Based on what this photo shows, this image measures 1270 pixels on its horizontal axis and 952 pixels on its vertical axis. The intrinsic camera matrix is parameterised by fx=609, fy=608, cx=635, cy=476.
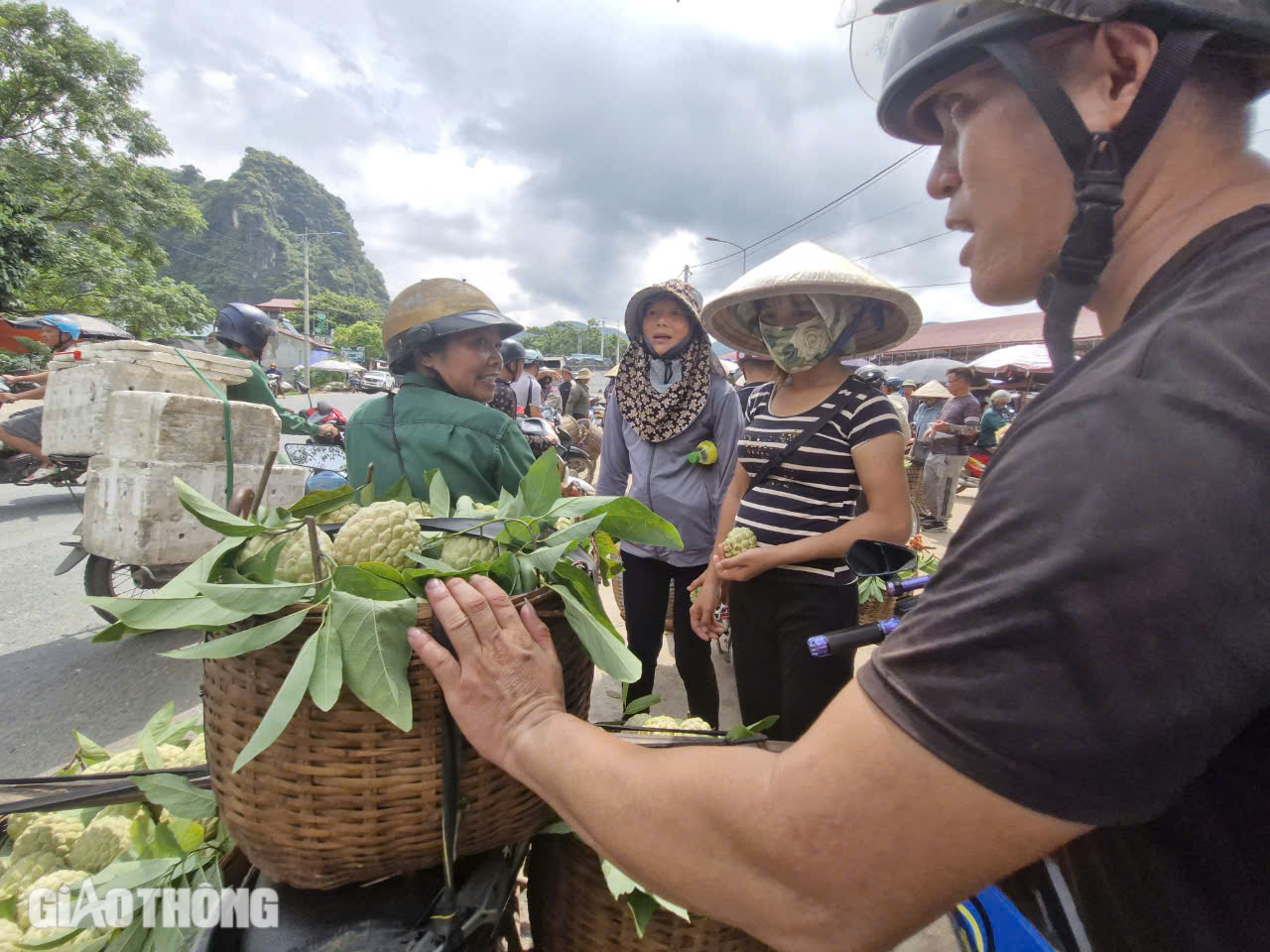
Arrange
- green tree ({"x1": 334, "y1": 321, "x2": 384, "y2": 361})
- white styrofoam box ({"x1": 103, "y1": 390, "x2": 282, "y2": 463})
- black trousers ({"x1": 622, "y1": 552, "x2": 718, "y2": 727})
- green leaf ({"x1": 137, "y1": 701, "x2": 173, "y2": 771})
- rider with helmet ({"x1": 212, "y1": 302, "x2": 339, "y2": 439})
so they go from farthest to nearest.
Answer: green tree ({"x1": 334, "y1": 321, "x2": 384, "y2": 361})
rider with helmet ({"x1": 212, "y1": 302, "x2": 339, "y2": 439})
white styrofoam box ({"x1": 103, "y1": 390, "x2": 282, "y2": 463})
black trousers ({"x1": 622, "y1": 552, "x2": 718, "y2": 727})
green leaf ({"x1": 137, "y1": 701, "x2": 173, "y2": 771})

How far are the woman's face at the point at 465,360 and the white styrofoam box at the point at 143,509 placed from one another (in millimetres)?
1538

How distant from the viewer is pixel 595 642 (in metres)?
1.06

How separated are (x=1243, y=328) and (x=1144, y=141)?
0.33 metres

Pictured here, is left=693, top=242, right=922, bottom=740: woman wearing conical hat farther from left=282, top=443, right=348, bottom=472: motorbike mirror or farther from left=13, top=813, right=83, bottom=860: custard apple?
left=282, top=443, right=348, bottom=472: motorbike mirror

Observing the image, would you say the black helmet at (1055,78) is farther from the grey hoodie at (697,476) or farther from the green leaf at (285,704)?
the grey hoodie at (697,476)

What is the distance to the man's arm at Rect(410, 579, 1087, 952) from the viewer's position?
594 millimetres

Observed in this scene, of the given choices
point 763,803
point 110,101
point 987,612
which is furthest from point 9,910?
point 110,101

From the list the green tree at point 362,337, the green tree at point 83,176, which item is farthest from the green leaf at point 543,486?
the green tree at point 362,337

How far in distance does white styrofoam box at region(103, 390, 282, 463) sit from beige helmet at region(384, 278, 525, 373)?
141 centimetres

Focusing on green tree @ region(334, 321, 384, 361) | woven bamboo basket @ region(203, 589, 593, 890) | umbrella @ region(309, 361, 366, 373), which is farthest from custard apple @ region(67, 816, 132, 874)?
green tree @ region(334, 321, 384, 361)

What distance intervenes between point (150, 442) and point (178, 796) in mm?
2910

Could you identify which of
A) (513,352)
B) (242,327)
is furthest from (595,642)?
(513,352)

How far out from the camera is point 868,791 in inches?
24.3

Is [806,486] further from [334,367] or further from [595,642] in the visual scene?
[334,367]
